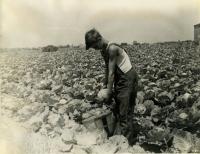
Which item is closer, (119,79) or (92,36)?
(92,36)

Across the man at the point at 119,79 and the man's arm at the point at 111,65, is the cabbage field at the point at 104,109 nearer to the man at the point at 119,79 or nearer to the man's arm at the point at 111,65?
the man at the point at 119,79

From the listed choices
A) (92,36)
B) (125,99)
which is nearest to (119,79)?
(125,99)

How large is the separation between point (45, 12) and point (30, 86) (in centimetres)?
102

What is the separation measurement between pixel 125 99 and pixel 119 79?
0.13 meters

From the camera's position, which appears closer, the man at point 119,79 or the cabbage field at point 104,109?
the man at point 119,79

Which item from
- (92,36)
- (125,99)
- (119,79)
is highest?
(92,36)

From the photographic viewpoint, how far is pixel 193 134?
8.68 feet

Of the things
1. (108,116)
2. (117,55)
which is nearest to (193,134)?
(108,116)

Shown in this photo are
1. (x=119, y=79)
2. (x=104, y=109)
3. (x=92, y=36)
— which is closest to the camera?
(x=92, y=36)

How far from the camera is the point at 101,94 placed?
2.51 meters

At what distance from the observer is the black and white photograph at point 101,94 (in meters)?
2.51

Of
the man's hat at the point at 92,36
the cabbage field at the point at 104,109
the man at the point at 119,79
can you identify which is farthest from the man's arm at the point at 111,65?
the cabbage field at the point at 104,109

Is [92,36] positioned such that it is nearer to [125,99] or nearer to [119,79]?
[119,79]

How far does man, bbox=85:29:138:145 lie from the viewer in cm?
241
